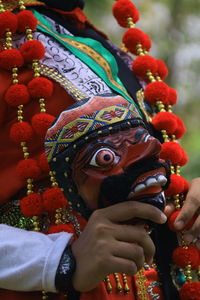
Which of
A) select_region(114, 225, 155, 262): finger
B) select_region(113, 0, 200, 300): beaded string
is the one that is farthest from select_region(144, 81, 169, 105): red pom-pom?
select_region(114, 225, 155, 262): finger

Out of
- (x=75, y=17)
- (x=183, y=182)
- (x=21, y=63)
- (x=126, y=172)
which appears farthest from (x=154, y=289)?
(x=75, y=17)

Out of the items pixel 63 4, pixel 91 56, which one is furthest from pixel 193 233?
pixel 63 4

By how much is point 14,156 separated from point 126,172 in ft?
1.43

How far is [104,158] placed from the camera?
1.15 metres

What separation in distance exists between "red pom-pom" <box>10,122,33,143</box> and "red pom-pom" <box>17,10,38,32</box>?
0.91ft

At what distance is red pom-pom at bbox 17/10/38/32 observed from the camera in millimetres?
1542

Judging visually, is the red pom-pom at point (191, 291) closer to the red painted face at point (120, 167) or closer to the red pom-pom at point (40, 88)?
the red painted face at point (120, 167)

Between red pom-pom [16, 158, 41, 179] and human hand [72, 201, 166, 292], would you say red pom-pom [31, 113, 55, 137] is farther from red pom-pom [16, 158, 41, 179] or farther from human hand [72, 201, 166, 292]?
human hand [72, 201, 166, 292]

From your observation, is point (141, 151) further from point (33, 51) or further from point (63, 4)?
point (63, 4)

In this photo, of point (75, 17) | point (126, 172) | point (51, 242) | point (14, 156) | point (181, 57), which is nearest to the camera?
point (126, 172)

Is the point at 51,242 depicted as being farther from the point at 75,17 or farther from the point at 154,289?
the point at 75,17

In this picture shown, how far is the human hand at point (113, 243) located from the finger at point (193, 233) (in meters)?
0.30

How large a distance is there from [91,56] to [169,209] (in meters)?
0.47

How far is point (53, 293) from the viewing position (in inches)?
52.9
